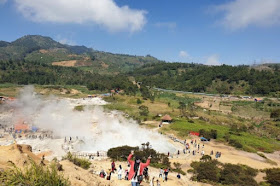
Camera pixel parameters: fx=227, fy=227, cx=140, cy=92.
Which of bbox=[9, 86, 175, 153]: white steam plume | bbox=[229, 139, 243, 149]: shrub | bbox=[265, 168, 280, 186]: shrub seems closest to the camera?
bbox=[265, 168, 280, 186]: shrub

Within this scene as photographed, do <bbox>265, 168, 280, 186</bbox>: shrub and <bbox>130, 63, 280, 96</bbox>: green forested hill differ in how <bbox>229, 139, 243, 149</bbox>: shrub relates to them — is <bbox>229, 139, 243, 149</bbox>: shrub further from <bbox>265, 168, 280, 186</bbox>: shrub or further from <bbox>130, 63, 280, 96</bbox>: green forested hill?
<bbox>130, 63, 280, 96</bbox>: green forested hill

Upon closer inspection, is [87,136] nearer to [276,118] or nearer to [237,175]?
[237,175]

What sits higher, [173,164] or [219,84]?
[219,84]

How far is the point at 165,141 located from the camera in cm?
3734

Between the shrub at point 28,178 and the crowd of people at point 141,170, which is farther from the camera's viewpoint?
the crowd of people at point 141,170

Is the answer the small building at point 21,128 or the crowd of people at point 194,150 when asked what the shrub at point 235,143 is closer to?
the crowd of people at point 194,150

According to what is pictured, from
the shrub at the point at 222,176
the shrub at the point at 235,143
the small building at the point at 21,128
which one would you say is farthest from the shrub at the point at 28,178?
Answer: the shrub at the point at 235,143

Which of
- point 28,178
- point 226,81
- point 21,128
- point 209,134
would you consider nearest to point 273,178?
point 209,134

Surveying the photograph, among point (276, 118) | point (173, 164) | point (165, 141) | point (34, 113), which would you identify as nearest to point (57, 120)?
point (34, 113)

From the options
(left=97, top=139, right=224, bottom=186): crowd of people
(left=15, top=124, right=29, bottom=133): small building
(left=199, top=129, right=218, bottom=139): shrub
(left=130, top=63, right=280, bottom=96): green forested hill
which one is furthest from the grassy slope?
(left=130, top=63, right=280, bottom=96): green forested hill

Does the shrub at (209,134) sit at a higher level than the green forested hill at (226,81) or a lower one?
lower

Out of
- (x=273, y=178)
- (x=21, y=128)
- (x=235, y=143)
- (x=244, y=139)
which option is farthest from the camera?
(x=244, y=139)

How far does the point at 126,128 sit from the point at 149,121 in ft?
34.0

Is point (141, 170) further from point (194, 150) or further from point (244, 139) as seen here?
point (244, 139)
